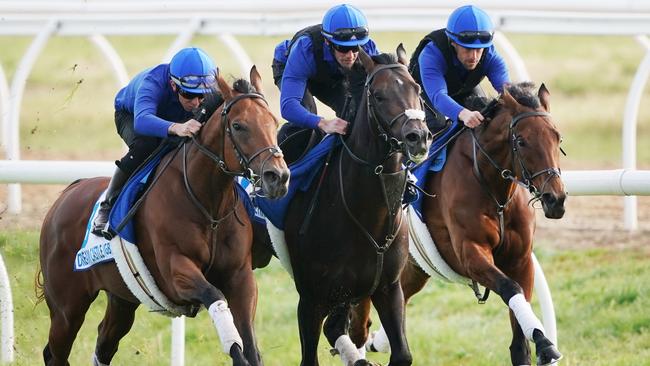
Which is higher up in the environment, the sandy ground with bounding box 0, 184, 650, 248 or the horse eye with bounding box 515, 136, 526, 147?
the horse eye with bounding box 515, 136, 526, 147

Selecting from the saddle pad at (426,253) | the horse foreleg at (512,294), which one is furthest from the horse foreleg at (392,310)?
the saddle pad at (426,253)

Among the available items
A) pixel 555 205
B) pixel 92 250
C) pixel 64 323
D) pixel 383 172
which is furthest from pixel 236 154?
pixel 64 323

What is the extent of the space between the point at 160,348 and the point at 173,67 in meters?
2.96

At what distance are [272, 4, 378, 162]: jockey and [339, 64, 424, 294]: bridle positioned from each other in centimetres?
19

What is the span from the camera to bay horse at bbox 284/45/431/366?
6879 mm

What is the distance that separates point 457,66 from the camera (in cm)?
816

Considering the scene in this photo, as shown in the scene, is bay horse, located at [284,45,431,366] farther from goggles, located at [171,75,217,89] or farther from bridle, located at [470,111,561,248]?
goggles, located at [171,75,217,89]

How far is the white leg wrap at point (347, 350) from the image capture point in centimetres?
754

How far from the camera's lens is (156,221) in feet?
23.3

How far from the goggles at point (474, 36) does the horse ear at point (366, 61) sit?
3.32 feet

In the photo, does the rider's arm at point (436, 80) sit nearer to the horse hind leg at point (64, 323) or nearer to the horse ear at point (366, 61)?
the horse ear at point (366, 61)

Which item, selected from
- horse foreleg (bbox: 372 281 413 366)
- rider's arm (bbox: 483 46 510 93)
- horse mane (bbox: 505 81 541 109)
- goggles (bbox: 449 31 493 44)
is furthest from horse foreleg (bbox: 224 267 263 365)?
rider's arm (bbox: 483 46 510 93)

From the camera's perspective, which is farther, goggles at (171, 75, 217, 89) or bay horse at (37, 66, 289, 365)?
goggles at (171, 75, 217, 89)

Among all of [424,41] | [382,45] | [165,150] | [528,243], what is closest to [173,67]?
[165,150]
